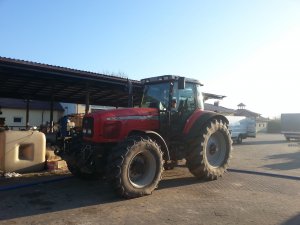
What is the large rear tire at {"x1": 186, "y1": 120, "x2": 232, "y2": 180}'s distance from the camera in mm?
9602

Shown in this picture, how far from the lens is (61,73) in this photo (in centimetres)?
1467

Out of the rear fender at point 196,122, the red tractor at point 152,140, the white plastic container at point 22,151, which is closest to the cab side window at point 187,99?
the red tractor at point 152,140

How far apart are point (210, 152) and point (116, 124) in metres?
3.24

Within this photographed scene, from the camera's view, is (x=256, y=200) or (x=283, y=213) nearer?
(x=283, y=213)

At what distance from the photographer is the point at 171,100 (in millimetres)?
9734

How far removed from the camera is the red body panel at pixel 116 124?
8547mm

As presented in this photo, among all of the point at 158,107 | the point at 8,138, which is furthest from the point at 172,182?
the point at 8,138

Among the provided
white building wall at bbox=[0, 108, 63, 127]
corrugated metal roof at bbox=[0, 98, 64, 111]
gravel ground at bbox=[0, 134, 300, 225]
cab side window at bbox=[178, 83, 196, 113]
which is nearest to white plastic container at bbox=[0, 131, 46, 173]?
gravel ground at bbox=[0, 134, 300, 225]

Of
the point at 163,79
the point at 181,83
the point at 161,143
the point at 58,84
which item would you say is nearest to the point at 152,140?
the point at 161,143

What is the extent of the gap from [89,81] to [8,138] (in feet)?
20.4

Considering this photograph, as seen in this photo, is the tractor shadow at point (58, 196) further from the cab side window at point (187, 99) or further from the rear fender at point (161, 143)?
the cab side window at point (187, 99)

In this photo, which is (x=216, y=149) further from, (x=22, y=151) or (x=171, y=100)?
(x=22, y=151)

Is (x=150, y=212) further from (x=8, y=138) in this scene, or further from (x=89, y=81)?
(x=89, y=81)

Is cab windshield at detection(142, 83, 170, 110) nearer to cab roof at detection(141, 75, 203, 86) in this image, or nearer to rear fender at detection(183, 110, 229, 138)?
cab roof at detection(141, 75, 203, 86)
